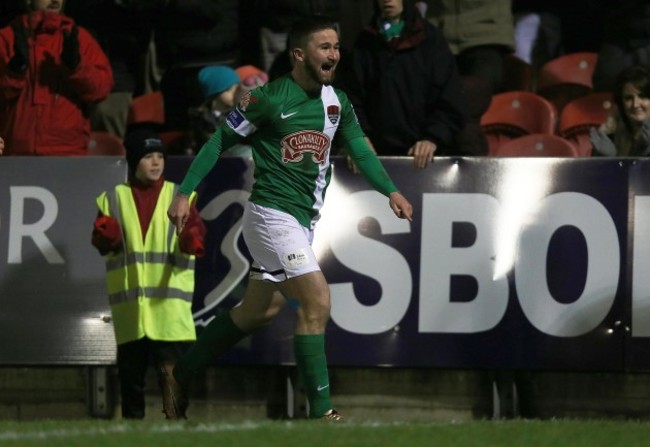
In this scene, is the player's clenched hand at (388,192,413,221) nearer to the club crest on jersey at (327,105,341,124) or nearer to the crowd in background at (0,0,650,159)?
the club crest on jersey at (327,105,341,124)

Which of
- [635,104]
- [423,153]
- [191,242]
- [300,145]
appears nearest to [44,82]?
[191,242]

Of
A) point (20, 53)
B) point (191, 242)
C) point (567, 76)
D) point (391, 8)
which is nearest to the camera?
point (191, 242)

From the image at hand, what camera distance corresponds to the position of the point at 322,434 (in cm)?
623

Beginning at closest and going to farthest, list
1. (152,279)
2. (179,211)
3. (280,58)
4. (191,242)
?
(179,211) < (191,242) < (152,279) < (280,58)

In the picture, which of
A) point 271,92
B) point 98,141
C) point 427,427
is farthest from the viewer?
point 98,141

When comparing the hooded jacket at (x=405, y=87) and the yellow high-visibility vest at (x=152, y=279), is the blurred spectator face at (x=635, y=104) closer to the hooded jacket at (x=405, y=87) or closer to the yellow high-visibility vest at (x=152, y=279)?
the hooded jacket at (x=405, y=87)

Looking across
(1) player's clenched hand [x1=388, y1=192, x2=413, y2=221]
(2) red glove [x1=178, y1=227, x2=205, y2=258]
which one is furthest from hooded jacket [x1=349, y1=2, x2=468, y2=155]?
(1) player's clenched hand [x1=388, y1=192, x2=413, y2=221]

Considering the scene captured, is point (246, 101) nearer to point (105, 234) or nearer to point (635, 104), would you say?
point (105, 234)

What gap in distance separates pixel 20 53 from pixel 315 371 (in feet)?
10.6

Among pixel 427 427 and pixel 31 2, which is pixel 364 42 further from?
pixel 427 427

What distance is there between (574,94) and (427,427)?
217 inches

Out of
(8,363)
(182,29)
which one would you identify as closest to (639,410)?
(8,363)

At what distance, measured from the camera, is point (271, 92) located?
7.54 metres

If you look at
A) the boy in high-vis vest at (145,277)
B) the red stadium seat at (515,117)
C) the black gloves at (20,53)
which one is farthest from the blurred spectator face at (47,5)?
the red stadium seat at (515,117)
